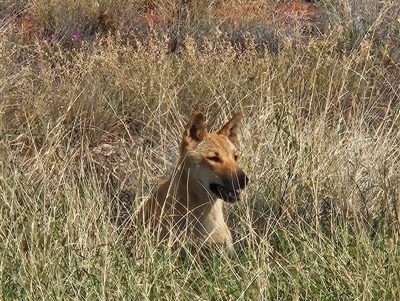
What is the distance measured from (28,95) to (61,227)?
9.66 ft

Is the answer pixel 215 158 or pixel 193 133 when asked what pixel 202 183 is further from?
pixel 193 133

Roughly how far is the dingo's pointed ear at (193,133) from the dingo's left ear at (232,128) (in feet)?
0.48

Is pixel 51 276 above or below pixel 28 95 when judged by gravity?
above

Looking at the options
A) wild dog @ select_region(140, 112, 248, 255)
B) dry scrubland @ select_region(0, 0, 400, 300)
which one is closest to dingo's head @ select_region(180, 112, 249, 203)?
wild dog @ select_region(140, 112, 248, 255)

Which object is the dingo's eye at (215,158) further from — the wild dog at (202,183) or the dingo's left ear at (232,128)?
the dingo's left ear at (232,128)

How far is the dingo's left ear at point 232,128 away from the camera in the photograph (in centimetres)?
591

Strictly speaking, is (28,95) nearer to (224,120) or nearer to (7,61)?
(7,61)

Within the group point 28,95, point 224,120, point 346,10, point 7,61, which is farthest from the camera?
point 346,10

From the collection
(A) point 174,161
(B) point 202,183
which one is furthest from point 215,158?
(A) point 174,161

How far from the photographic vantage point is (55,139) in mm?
5734

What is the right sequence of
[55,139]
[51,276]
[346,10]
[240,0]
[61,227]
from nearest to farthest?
1. [51,276]
2. [61,227]
3. [55,139]
4. [346,10]
5. [240,0]

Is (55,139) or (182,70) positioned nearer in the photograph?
(55,139)

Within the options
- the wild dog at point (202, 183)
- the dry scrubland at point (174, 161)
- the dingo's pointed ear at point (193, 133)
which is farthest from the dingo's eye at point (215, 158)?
the dry scrubland at point (174, 161)

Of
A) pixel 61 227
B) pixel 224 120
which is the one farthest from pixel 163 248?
pixel 224 120
